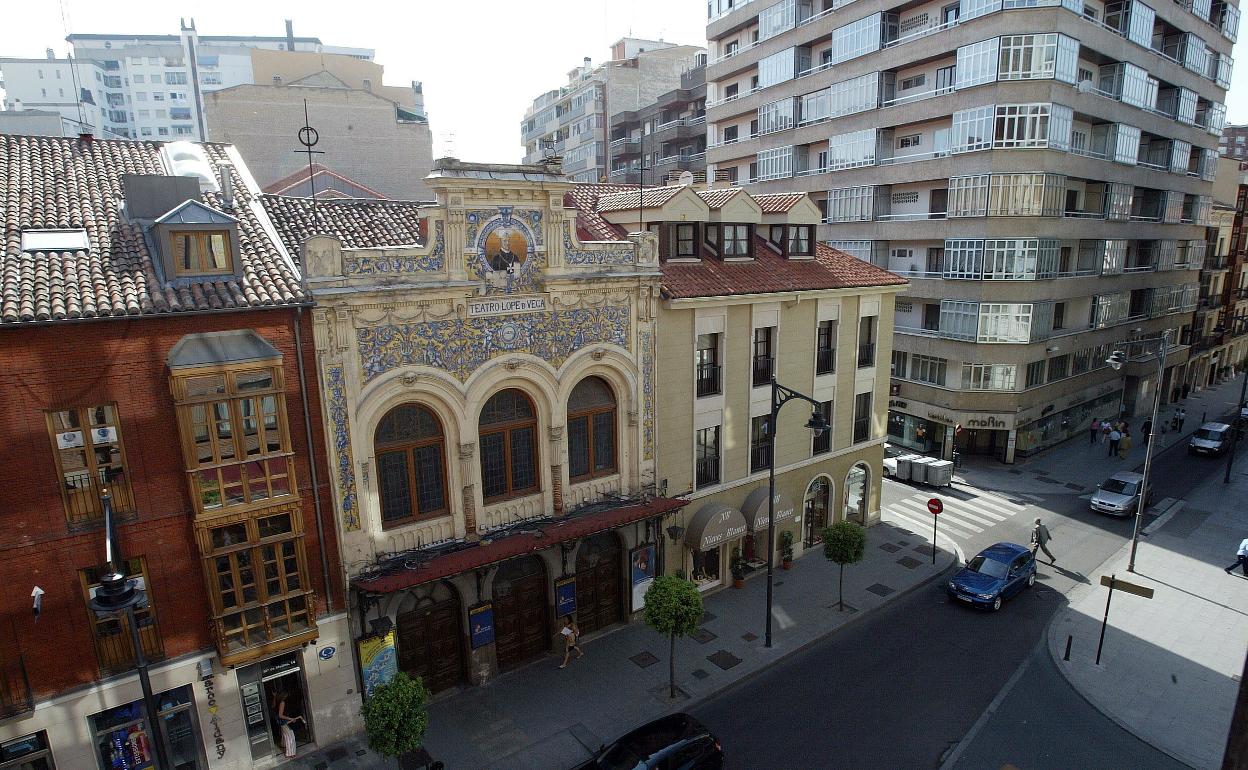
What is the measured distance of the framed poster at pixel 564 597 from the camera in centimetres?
2092

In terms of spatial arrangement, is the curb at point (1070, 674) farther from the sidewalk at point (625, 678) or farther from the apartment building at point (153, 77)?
the apartment building at point (153, 77)

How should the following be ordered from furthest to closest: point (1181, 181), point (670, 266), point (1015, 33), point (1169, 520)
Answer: point (1181, 181) < point (1015, 33) < point (1169, 520) < point (670, 266)

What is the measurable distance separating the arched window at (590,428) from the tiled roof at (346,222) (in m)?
6.50

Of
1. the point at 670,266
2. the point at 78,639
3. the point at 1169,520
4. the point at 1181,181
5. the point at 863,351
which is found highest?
the point at 1181,181

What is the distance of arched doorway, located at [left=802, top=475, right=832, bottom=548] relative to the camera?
2780 centimetres

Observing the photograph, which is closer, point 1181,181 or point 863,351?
point 863,351

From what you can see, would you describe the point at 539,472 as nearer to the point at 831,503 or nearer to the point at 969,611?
the point at 831,503

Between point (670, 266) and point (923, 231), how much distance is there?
23.4m

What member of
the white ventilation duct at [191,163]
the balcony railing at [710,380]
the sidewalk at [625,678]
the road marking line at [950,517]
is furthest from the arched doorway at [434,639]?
the road marking line at [950,517]

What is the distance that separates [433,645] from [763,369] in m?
14.2

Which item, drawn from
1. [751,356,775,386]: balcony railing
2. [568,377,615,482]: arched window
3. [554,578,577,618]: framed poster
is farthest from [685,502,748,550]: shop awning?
[751,356,775,386]: balcony railing

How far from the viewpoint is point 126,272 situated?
48.2 feet

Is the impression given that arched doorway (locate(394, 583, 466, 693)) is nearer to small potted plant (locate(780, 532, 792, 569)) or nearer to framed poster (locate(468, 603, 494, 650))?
framed poster (locate(468, 603, 494, 650))

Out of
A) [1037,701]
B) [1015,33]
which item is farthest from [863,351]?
[1015,33]
